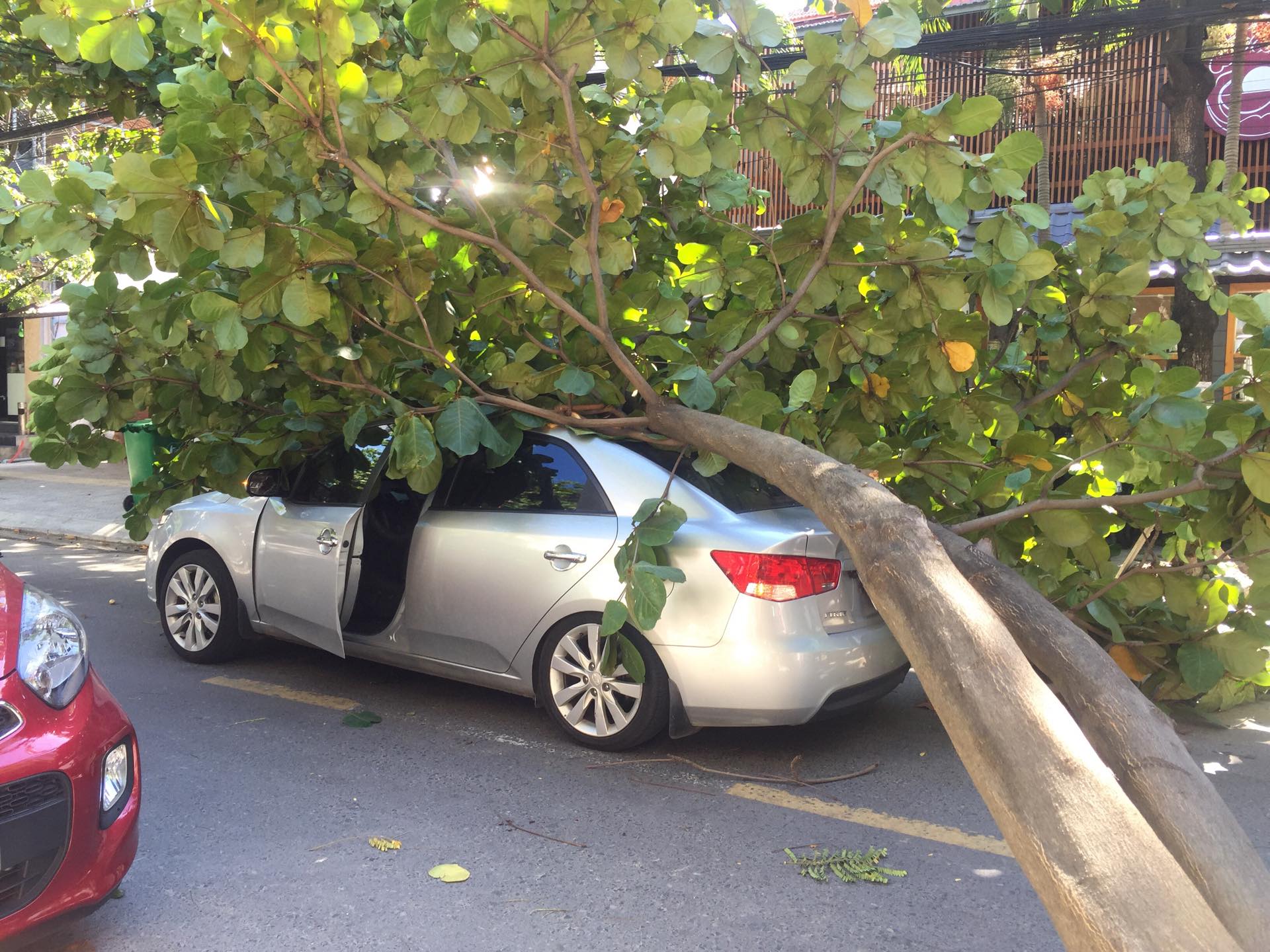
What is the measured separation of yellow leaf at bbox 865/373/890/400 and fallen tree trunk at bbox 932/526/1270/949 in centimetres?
194

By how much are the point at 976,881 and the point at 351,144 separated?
11.1 ft

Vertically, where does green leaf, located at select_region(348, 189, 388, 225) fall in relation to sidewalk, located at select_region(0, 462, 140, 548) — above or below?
above

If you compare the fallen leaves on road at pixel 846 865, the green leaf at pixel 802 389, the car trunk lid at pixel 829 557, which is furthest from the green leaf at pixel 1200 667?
the green leaf at pixel 802 389

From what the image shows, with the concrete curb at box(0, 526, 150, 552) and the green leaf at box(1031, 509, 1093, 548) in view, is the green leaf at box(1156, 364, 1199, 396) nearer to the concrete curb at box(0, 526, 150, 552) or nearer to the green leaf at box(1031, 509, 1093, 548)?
the green leaf at box(1031, 509, 1093, 548)

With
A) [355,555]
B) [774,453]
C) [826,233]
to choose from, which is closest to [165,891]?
[355,555]

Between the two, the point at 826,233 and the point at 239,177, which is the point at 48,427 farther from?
the point at 826,233

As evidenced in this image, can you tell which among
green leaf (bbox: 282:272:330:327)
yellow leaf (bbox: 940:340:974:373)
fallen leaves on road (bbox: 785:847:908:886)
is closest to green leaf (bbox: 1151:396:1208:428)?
yellow leaf (bbox: 940:340:974:373)

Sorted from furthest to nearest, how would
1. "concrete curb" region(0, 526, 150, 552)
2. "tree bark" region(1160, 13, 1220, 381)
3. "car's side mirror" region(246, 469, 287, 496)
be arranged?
"concrete curb" region(0, 526, 150, 552) < "tree bark" region(1160, 13, 1220, 381) < "car's side mirror" region(246, 469, 287, 496)

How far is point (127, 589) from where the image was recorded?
364 inches

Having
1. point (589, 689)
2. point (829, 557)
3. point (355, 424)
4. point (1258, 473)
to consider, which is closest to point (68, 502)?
point (355, 424)

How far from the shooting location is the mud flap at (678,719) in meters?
4.65

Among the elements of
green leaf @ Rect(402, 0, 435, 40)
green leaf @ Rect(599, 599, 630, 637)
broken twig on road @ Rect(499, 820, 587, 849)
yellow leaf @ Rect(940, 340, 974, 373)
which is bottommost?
broken twig on road @ Rect(499, 820, 587, 849)

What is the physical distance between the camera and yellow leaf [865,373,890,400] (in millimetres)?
4953

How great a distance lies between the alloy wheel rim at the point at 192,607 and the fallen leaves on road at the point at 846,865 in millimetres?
3841
